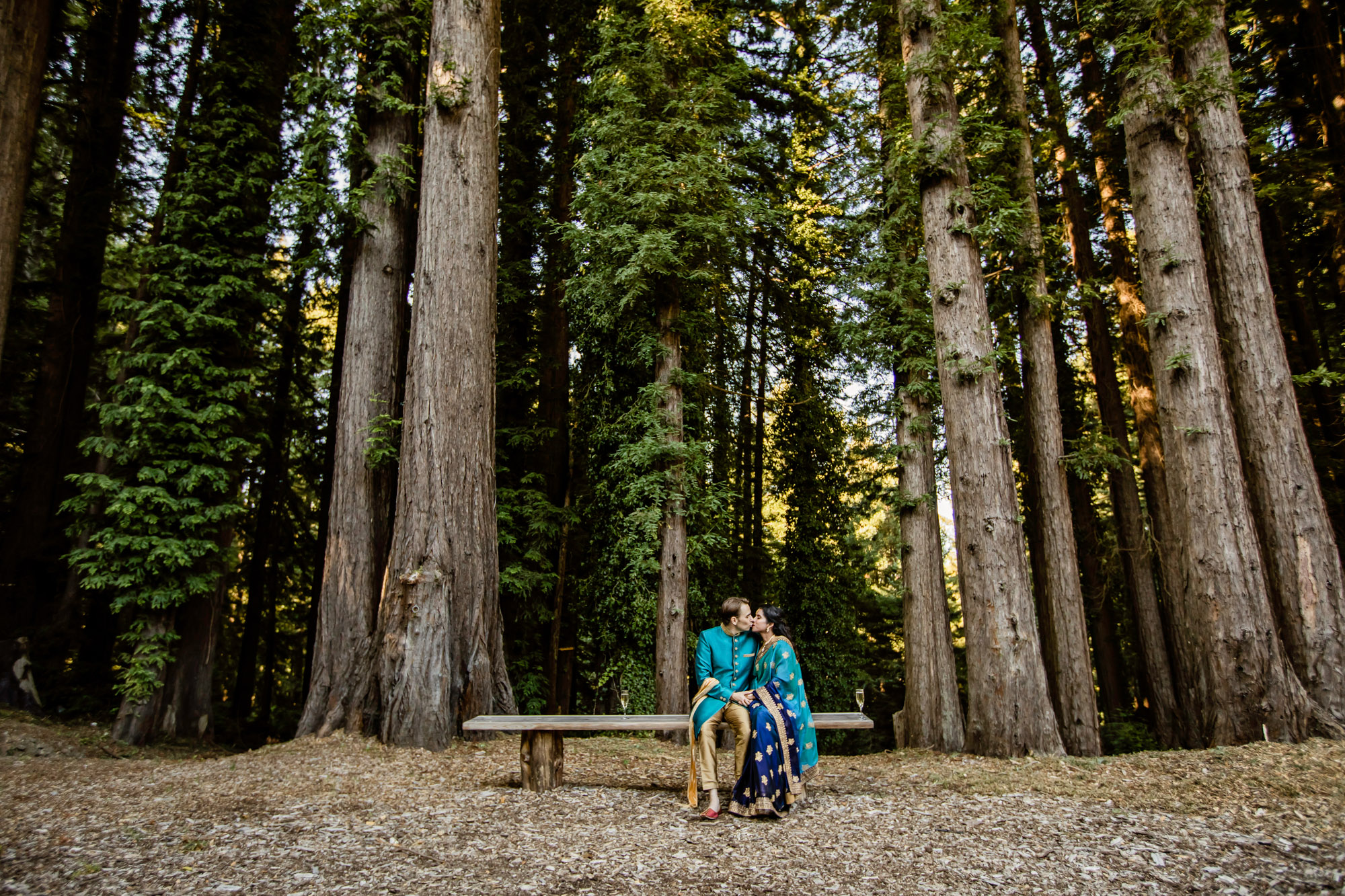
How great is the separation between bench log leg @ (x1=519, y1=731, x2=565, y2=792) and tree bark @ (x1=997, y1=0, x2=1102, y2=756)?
7.17 meters

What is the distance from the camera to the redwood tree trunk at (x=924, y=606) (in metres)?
8.99

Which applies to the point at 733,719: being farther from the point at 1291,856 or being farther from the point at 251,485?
the point at 251,485

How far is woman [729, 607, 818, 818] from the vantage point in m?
4.86

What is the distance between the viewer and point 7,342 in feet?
42.8

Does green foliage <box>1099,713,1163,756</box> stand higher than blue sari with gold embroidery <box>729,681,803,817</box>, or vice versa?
blue sari with gold embroidery <box>729,681,803,817</box>

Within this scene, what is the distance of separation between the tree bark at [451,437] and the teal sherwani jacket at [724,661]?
314 cm

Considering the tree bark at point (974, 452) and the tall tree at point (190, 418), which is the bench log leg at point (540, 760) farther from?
the tall tree at point (190, 418)

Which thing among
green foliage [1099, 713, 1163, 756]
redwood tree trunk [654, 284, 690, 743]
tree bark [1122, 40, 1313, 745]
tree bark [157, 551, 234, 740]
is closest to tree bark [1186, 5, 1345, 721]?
tree bark [1122, 40, 1313, 745]

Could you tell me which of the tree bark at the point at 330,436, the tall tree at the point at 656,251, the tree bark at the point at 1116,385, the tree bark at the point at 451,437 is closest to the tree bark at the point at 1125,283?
the tree bark at the point at 1116,385

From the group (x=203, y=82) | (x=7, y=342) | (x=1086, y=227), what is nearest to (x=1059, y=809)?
(x=1086, y=227)

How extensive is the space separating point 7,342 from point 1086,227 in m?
19.8

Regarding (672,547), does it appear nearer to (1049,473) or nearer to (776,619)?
(776,619)

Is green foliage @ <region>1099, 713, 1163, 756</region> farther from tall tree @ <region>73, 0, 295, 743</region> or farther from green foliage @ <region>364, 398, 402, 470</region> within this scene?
tall tree @ <region>73, 0, 295, 743</region>

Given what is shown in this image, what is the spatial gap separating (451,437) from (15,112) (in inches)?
250
